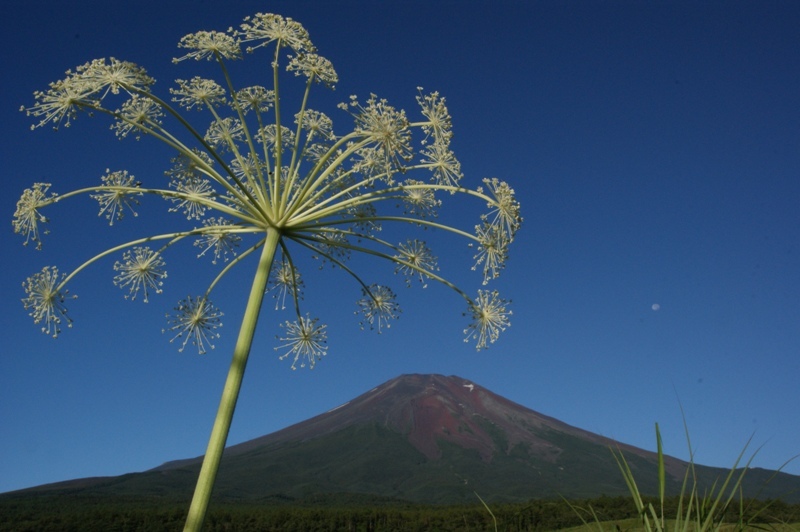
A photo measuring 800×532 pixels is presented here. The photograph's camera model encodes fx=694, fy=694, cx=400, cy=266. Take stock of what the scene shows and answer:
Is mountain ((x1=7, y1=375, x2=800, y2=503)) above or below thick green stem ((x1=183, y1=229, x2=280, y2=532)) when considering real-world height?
above

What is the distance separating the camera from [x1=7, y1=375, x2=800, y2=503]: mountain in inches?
4845

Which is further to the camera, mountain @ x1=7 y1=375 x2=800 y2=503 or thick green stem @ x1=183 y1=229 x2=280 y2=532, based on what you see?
mountain @ x1=7 y1=375 x2=800 y2=503

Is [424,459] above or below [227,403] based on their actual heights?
above

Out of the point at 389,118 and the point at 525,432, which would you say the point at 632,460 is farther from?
the point at 389,118

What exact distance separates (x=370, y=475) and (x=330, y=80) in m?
141

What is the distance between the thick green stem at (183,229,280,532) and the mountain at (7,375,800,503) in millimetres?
112043

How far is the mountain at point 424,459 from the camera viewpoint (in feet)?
404

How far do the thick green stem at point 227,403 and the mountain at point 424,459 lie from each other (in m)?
Answer: 112

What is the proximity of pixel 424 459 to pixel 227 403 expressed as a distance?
503 feet

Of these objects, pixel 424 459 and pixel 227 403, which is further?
pixel 424 459

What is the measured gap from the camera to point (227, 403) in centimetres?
521

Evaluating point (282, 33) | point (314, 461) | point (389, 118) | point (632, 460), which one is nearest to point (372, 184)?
point (389, 118)

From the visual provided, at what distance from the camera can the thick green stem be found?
4859 millimetres

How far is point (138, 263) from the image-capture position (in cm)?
716
